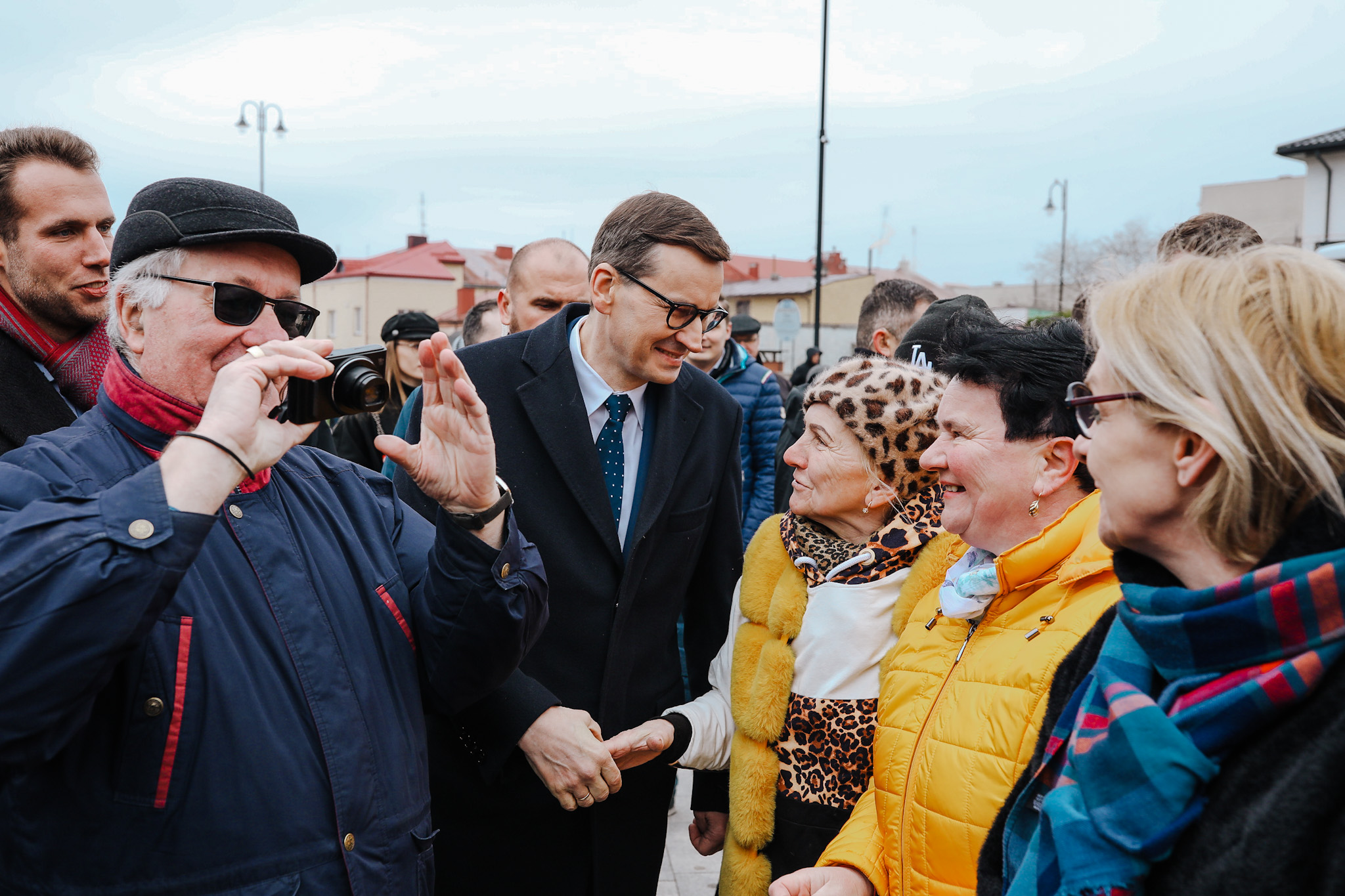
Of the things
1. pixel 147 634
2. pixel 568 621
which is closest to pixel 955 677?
pixel 568 621

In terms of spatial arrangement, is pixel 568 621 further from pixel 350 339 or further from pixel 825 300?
pixel 350 339

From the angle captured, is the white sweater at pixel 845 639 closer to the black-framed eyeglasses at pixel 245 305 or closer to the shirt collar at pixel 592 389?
the shirt collar at pixel 592 389

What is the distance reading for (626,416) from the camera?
9.64ft

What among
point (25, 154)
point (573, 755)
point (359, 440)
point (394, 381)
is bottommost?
point (573, 755)

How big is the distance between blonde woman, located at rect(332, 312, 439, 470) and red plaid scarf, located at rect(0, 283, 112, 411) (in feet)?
8.37

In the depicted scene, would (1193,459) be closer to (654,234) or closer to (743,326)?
(654,234)

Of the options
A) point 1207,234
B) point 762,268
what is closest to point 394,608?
point 1207,234

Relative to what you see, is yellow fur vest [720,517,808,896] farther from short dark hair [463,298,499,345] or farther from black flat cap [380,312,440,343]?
black flat cap [380,312,440,343]

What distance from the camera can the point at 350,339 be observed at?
48.3m

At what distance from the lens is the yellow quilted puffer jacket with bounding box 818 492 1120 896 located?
1819mm

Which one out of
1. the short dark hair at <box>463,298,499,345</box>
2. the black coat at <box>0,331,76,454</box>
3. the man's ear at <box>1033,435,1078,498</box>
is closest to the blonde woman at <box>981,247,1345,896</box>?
the man's ear at <box>1033,435,1078,498</box>

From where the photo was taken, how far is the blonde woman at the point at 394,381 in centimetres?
537

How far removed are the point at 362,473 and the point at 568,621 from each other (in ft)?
2.63

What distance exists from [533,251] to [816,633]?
280 cm
